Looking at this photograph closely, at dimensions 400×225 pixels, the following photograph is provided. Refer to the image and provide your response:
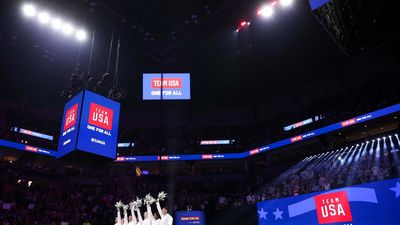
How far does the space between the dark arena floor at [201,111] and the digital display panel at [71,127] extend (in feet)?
0.23

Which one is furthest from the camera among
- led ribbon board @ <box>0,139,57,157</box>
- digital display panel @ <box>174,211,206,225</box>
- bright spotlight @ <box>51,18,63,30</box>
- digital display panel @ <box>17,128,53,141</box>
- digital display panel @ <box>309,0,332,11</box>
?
digital display panel @ <box>17,128,53,141</box>

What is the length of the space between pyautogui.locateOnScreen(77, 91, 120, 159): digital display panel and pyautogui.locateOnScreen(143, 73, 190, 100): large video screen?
9455 millimetres

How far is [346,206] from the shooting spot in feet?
34.8

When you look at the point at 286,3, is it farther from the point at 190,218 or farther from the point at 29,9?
the point at 190,218

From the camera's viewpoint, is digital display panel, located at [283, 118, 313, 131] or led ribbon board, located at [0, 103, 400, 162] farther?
digital display panel, located at [283, 118, 313, 131]

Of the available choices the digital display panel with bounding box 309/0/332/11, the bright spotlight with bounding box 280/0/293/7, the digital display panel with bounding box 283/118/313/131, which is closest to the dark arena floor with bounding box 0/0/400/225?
the digital display panel with bounding box 309/0/332/11

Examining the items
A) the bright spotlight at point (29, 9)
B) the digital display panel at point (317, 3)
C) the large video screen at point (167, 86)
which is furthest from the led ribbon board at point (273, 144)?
the digital display panel at point (317, 3)

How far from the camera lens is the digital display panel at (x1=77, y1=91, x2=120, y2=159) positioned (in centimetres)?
903

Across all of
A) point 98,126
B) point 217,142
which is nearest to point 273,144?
point 217,142

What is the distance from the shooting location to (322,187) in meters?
12.9

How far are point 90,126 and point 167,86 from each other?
10.9m

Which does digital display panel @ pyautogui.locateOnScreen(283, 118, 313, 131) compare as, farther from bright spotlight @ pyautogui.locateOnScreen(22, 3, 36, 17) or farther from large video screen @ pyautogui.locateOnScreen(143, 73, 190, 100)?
bright spotlight @ pyautogui.locateOnScreen(22, 3, 36, 17)

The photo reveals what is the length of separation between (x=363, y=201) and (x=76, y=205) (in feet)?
53.1

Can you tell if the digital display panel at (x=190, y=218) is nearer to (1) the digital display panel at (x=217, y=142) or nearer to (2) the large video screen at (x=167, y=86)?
(2) the large video screen at (x=167, y=86)
